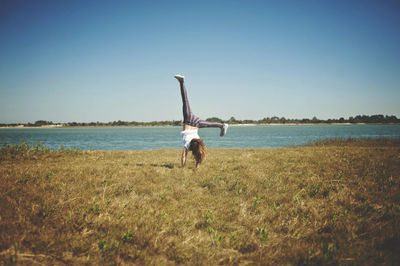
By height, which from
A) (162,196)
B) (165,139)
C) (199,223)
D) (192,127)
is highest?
(192,127)

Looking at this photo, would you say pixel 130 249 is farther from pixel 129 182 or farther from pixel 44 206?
pixel 129 182

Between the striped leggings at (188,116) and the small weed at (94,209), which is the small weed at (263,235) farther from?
the striped leggings at (188,116)

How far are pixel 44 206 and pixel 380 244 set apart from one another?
6.03 m

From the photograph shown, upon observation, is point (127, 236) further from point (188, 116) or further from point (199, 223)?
point (188, 116)

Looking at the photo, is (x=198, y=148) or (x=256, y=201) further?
(x=198, y=148)

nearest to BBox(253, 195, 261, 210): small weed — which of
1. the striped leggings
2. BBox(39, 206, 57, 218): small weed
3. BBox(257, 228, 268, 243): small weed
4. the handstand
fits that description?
BBox(257, 228, 268, 243): small weed

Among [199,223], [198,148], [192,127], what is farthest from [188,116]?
[199,223]

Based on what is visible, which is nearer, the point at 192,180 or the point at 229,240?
the point at 229,240

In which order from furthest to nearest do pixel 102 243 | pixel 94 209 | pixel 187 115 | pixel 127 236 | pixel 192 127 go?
1. pixel 192 127
2. pixel 187 115
3. pixel 94 209
4. pixel 127 236
5. pixel 102 243

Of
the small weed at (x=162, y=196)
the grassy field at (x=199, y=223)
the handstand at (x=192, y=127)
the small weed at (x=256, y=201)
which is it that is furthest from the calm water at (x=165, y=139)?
the small weed at (x=256, y=201)

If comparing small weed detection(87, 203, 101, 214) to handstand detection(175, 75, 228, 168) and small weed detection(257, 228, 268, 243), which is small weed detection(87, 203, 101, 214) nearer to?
small weed detection(257, 228, 268, 243)

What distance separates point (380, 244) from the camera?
10.6ft

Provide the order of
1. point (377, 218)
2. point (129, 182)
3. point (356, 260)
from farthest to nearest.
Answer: point (129, 182) < point (377, 218) < point (356, 260)

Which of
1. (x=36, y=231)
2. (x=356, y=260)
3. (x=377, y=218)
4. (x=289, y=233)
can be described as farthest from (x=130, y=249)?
(x=377, y=218)
